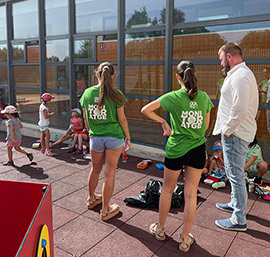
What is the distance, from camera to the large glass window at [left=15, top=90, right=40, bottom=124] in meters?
9.53

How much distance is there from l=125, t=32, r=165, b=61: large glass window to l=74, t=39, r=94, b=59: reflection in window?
3.88ft

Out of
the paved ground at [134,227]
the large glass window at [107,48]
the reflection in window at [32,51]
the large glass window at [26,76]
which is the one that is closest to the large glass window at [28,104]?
the large glass window at [26,76]

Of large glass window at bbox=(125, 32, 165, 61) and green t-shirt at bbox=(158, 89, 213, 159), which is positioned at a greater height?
large glass window at bbox=(125, 32, 165, 61)

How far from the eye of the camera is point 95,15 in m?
7.68

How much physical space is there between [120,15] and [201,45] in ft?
7.21

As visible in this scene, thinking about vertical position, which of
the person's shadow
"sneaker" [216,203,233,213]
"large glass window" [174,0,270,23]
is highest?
"large glass window" [174,0,270,23]

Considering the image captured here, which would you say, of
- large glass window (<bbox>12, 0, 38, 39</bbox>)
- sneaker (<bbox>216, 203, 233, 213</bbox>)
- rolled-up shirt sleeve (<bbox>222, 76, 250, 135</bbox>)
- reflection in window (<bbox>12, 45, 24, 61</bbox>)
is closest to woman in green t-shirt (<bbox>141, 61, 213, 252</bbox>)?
rolled-up shirt sleeve (<bbox>222, 76, 250, 135</bbox>)

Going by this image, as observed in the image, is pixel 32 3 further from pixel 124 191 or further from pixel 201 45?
pixel 124 191

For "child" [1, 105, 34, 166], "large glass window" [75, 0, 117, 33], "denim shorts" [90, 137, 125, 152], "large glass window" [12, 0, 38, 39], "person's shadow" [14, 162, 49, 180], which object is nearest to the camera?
"denim shorts" [90, 137, 125, 152]

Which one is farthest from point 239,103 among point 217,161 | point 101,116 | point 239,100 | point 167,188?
point 217,161

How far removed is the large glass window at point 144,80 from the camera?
22.0ft

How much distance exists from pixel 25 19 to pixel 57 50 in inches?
73.0

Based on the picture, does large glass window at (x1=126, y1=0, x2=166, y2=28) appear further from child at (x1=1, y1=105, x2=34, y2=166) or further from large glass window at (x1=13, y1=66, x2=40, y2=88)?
large glass window at (x1=13, y1=66, x2=40, y2=88)

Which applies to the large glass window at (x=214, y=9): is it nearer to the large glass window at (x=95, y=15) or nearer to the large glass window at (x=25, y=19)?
the large glass window at (x=95, y=15)
